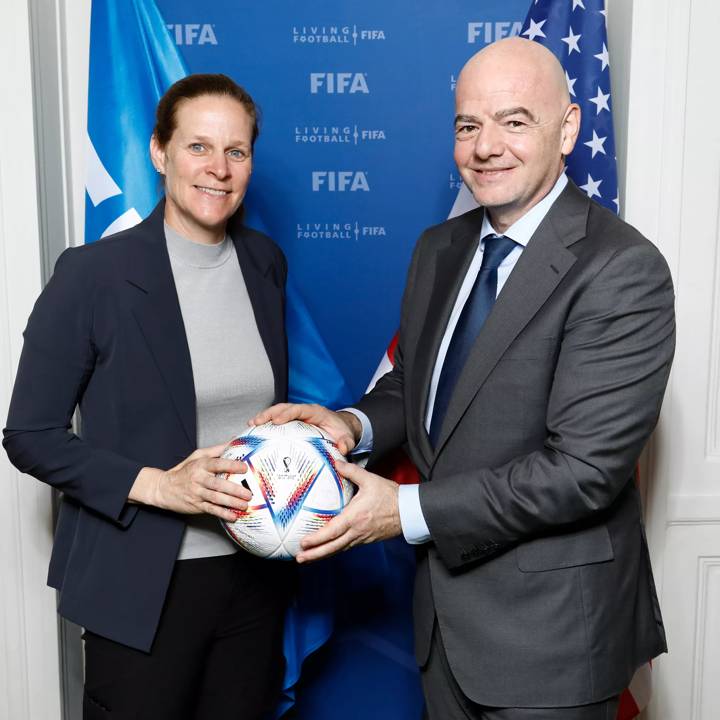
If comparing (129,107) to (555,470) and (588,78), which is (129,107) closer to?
(588,78)

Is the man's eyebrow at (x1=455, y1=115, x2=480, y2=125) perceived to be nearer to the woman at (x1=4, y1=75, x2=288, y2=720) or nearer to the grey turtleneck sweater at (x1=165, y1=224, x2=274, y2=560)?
the woman at (x1=4, y1=75, x2=288, y2=720)

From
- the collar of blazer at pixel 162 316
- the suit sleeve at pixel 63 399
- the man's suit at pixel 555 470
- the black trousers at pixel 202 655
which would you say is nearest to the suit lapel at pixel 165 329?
the collar of blazer at pixel 162 316

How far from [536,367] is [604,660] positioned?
60 cm

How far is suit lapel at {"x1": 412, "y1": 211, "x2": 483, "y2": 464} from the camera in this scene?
1.84m

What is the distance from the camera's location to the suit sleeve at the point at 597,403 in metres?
1.56

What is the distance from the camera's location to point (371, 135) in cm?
276

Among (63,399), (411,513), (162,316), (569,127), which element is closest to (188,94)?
(162,316)

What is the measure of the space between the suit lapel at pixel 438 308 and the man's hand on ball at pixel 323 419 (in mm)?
195

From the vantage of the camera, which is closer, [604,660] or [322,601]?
[604,660]

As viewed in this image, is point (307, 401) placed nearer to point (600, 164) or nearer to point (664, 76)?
point (600, 164)

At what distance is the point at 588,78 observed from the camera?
7.94ft

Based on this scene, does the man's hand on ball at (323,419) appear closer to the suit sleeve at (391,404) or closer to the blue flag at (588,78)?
the suit sleeve at (391,404)

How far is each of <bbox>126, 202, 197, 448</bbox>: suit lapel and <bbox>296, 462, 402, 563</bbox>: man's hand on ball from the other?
39cm

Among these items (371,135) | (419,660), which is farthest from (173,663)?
(371,135)
